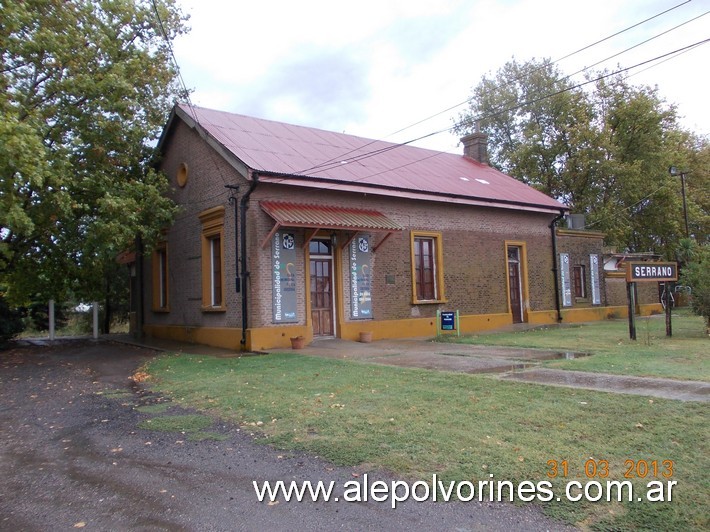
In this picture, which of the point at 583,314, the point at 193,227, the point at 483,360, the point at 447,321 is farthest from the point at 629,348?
the point at 193,227

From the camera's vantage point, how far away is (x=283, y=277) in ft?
49.8

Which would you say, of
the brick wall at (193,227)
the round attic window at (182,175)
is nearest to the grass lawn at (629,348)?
the brick wall at (193,227)

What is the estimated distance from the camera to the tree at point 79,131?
45.5 ft

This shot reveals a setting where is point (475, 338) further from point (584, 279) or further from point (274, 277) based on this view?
point (584, 279)

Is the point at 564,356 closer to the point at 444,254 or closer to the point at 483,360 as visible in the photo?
the point at 483,360

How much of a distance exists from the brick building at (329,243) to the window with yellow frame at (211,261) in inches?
1.7

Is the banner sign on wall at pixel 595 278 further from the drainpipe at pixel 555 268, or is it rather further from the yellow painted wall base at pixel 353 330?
the drainpipe at pixel 555 268

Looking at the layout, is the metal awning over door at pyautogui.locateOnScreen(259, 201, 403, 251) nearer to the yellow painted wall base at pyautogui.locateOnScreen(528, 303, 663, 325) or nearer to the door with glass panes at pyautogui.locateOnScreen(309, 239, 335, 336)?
the door with glass panes at pyautogui.locateOnScreen(309, 239, 335, 336)

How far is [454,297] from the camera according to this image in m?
19.6

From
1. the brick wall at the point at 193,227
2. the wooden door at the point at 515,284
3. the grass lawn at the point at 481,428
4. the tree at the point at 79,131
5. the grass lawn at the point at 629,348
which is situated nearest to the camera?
the grass lawn at the point at 481,428

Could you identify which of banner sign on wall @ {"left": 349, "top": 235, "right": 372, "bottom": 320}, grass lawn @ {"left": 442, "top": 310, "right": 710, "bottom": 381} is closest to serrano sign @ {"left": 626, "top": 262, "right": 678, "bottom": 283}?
grass lawn @ {"left": 442, "top": 310, "right": 710, "bottom": 381}

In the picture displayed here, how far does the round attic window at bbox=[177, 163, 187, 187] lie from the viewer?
59.9 feet

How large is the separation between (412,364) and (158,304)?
40.7 feet

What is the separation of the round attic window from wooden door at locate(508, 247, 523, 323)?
494 inches
